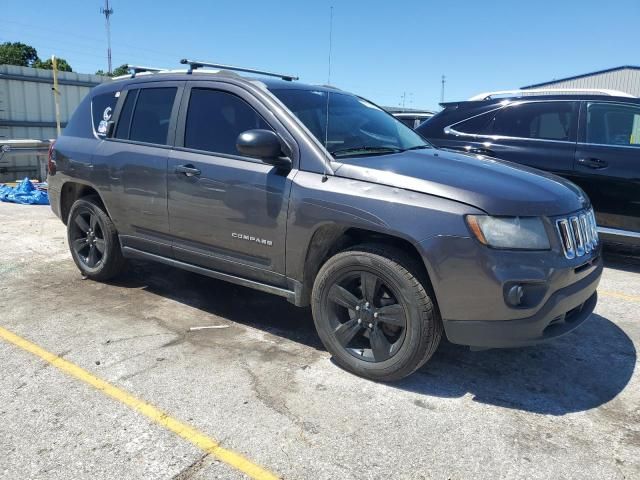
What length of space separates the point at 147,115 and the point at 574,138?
451cm

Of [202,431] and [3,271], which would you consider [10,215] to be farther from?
[202,431]

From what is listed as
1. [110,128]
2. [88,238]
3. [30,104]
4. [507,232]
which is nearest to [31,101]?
[30,104]

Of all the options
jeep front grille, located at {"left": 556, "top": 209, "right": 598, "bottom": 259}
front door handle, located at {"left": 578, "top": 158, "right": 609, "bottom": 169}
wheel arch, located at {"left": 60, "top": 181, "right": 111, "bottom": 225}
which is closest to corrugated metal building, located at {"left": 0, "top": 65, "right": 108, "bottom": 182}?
wheel arch, located at {"left": 60, "top": 181, "right": 111, "bottom": 225}

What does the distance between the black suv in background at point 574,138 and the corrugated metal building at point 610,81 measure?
2249 centimetres

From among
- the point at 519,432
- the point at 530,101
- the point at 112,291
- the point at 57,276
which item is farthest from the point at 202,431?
the point at 530,101

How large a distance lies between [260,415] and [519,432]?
135 centimetres

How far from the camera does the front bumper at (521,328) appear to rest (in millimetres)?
2896

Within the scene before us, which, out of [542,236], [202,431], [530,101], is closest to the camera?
[202,431]

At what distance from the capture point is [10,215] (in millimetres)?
8742

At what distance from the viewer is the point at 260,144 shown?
341cm

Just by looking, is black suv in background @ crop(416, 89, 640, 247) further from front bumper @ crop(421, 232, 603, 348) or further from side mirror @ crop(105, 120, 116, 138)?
side mirror @ crop(105, 120, 116, 138)

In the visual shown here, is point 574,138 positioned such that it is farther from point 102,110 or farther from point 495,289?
point 102,110

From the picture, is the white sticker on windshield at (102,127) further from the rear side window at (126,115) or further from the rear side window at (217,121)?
the rear side window at (217,121)

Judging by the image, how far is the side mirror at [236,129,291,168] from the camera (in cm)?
341
